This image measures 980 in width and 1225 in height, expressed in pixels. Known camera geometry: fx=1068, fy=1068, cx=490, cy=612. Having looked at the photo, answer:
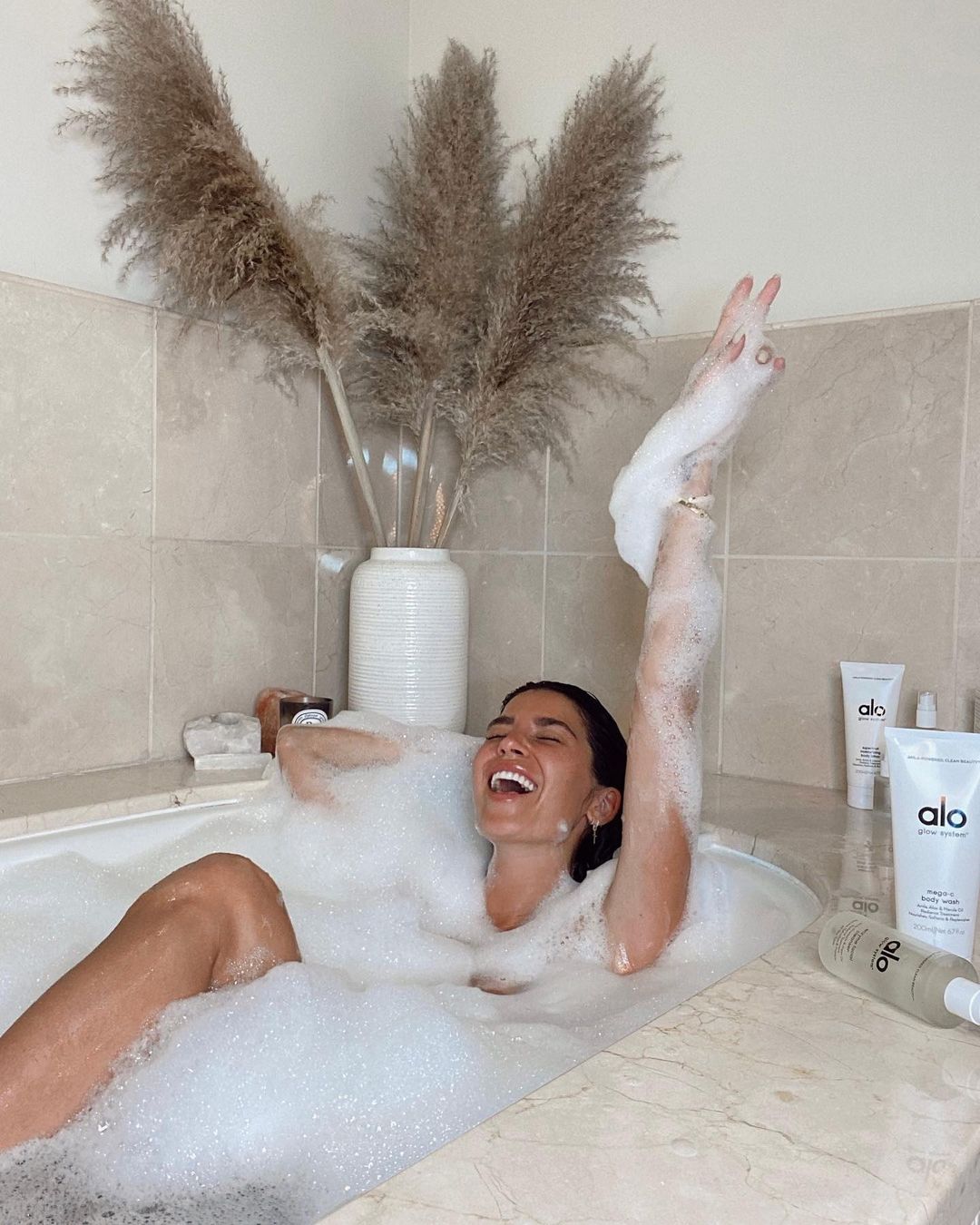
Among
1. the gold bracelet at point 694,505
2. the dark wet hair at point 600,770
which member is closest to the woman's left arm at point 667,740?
the gold bracelet at point 694,505

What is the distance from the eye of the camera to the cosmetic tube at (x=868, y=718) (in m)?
1.52

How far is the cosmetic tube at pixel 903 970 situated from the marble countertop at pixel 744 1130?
1 cm

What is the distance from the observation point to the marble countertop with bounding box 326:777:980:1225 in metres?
0.55

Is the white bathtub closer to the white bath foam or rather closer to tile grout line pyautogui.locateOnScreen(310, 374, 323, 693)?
the white bath foam

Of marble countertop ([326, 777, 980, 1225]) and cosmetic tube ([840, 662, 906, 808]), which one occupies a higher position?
cosmetic tube ([840, 662, 906, 808])

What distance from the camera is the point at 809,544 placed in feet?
5.35

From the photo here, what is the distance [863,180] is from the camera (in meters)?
1.56

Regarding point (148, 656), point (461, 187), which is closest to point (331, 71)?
point (461, 187)

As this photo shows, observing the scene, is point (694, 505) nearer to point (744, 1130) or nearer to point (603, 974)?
point (603, 974)

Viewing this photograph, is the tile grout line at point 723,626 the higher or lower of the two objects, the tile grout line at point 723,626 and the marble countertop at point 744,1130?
the higher

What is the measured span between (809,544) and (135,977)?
45.5 inches

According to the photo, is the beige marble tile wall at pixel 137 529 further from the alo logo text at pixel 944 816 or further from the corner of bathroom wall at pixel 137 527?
the alo logo text at pixel 944 816

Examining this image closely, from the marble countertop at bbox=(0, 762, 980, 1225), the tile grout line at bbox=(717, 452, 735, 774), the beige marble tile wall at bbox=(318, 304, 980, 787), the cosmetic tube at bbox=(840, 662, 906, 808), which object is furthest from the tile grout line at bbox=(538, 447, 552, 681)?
the marble countertop at bbox=(0, 762, 980, 1225)

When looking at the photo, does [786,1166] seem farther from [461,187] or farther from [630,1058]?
[461,187]
